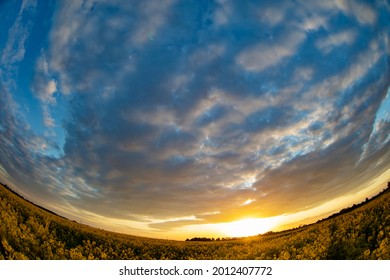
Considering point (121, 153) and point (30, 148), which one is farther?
point (30, 148)

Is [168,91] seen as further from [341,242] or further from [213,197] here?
[341,242]

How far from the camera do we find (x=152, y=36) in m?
5.92

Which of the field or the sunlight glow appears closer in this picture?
the sunlight glow

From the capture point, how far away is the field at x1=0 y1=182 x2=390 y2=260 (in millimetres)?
6645

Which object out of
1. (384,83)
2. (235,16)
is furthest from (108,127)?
(384,83)

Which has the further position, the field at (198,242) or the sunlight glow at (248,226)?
the field at (198,242)

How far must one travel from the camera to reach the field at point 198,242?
6.64 meters

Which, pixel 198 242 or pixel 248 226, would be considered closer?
pixel 248 226

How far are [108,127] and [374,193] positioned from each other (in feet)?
22.8

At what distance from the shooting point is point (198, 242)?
6680 mm

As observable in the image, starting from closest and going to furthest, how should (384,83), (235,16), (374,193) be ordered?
(235,16) → (384,83) → (374,193)

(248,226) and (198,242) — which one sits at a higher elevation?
(248,226)

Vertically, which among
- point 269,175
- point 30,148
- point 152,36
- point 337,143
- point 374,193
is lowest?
point 374,193

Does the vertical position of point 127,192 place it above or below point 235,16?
below
